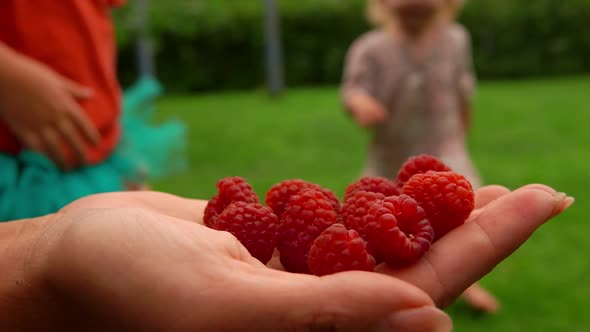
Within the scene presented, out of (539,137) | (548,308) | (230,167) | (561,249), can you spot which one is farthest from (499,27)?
(548,308)

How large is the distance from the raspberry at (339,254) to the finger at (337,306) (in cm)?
11

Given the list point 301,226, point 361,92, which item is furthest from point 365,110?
point 301,226

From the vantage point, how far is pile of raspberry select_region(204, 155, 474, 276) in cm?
79

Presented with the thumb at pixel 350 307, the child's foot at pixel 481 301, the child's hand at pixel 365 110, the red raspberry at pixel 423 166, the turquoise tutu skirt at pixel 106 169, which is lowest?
the child's foot at pixel 481 301

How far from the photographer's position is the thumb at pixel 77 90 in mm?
1322

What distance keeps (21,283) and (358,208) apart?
1.45 ft

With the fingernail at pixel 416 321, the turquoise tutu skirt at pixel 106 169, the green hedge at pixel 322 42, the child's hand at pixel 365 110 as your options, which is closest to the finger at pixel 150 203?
the turquoise tutu skirt at pixel 106 169

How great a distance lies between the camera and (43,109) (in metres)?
1.28

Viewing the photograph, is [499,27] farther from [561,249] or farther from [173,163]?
[173,163]

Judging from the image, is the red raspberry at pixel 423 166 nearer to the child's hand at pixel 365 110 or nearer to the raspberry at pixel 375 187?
the raspberry at pixel 375 187

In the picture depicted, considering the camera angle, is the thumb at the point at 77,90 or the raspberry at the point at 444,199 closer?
the raspberry at the point at 444,199

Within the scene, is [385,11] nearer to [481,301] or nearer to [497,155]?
[481,301]

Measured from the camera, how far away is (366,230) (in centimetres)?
85

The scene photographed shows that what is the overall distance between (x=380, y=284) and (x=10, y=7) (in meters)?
0.97
